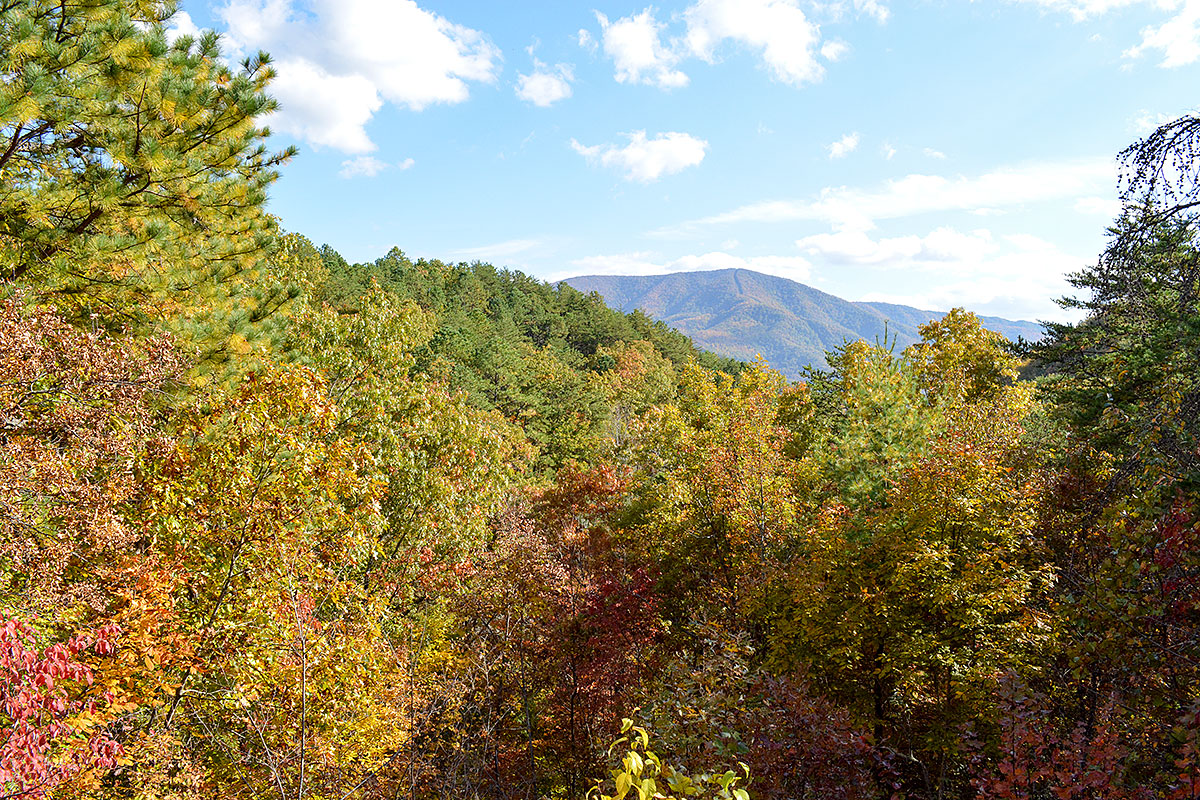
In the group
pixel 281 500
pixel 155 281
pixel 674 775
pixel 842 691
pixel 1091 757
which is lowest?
pixel 842 691

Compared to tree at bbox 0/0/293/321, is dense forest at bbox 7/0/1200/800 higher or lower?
lower

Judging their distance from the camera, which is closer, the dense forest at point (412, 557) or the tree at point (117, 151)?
the dense forest at point (412, 557)

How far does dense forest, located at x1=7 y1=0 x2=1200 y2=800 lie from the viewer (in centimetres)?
510

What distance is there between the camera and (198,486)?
25.0 feet

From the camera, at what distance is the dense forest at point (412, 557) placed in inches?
201

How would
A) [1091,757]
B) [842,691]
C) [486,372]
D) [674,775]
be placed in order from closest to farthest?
[674,775], [1091,757], [842,691], [486,372]

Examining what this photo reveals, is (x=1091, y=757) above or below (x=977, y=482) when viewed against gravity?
below

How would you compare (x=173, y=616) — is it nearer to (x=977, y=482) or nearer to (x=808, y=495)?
(x=977, y=482)

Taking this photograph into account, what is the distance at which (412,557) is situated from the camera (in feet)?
48.9

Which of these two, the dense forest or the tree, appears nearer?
the dense forest

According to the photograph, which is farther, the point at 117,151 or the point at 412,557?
the point at 412,557

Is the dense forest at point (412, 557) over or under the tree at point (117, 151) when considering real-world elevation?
under

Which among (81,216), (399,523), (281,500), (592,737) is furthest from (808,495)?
(81,216)

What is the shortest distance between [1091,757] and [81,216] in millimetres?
11271
